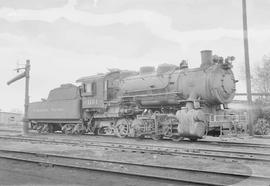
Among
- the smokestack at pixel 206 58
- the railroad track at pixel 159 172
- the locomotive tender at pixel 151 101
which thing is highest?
the smokestack at pixel 206 58

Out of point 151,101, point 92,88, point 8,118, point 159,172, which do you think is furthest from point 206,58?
point 8,118

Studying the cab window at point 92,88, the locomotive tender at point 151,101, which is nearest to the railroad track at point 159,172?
the locomotive tender at point 151,101

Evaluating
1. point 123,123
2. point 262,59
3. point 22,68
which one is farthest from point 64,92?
point 262,59

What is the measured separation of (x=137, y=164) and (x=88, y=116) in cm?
1206

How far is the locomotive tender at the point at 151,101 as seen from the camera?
1465 centimetres

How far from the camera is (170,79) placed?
51.6 feet

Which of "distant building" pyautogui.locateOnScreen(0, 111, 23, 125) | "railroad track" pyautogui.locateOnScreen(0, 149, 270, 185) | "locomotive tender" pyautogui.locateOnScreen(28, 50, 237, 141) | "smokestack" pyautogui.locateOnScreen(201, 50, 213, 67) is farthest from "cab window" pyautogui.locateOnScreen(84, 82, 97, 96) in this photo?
"distant building" pyautogui.locateOnScreen(0, 111, 23, 125)

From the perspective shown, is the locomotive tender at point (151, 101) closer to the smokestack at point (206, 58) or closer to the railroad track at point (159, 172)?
the smokestack at point (206, 58)

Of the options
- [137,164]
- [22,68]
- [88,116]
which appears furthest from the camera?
[22,68]

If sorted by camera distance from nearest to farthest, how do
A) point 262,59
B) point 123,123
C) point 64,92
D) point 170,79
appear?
point 170,79 → point 123,123 → point 64,92 → point 262,59

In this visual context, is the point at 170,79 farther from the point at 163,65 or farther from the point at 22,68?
the point at 22,68

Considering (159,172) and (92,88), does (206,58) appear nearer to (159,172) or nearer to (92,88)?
(92,88)

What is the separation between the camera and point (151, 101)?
16.2 meters

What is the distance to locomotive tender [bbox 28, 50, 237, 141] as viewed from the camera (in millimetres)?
14651
